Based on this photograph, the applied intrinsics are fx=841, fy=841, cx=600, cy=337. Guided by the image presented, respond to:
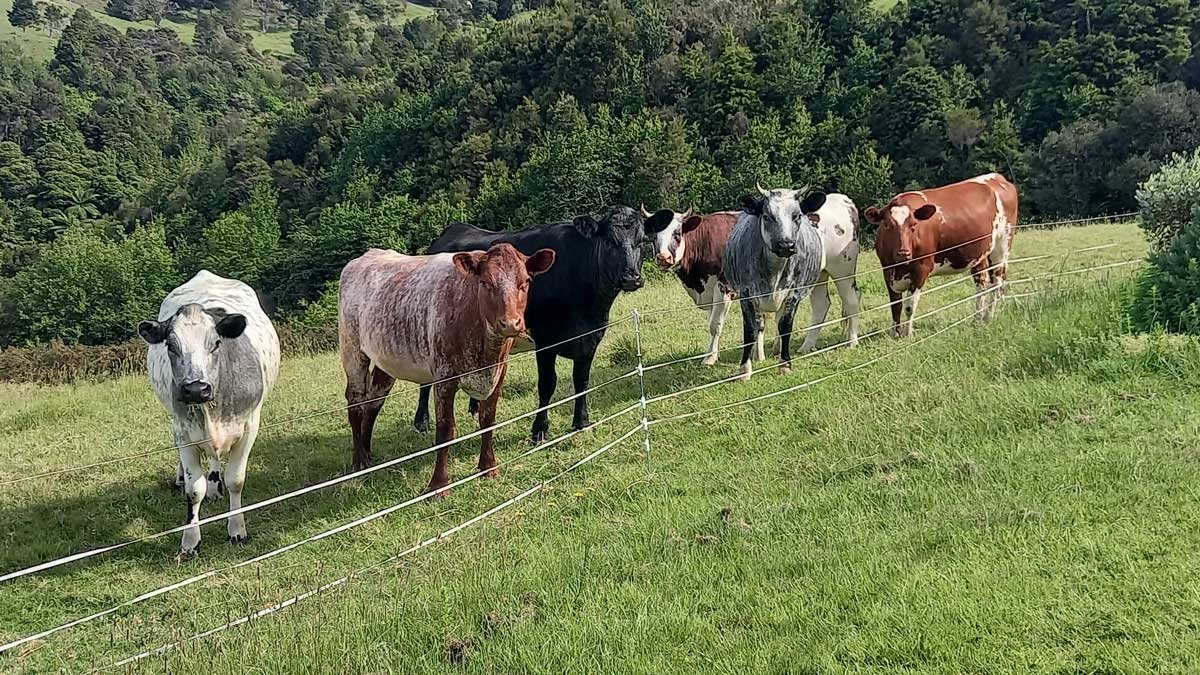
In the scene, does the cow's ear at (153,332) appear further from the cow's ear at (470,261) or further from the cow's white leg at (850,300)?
the cow's white leg at (850,300)

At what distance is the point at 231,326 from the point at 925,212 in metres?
7.98

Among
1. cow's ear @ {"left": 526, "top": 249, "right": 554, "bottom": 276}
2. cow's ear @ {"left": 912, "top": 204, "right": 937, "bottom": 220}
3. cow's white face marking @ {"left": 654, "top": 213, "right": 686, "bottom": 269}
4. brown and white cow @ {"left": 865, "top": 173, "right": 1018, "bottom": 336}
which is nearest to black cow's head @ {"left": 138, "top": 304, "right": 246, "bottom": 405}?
cow's ear @ {"left": 526, "top": 249, "right": 554, "bottom": 276}

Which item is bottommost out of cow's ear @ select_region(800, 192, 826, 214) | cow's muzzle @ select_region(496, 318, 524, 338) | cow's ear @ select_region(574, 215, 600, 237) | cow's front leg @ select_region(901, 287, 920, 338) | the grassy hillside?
cow's front leg @ select_region(901, 287, 920, 338)

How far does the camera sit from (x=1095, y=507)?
445 centimetres

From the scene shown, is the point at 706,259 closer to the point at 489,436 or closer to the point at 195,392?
the point at 489,436

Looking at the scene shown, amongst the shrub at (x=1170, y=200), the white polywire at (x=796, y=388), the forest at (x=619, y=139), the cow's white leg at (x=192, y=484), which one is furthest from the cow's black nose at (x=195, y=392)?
the forest at (x=619, y=139)

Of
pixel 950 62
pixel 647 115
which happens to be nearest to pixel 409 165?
pixel 647 115

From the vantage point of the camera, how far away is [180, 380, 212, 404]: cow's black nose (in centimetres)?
632

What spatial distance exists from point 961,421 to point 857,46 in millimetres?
66790

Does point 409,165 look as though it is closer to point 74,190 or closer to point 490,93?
point 490,93

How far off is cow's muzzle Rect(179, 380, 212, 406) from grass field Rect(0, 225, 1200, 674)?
124cm

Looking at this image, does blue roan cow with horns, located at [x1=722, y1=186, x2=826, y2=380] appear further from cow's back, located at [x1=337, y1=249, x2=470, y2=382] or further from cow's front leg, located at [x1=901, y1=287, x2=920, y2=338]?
cow's back, located at [x1=337, y1=249, x2=470, y2=382]

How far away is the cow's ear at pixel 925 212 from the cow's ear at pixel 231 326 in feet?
25.6

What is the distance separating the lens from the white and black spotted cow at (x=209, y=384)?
6.49 metres
